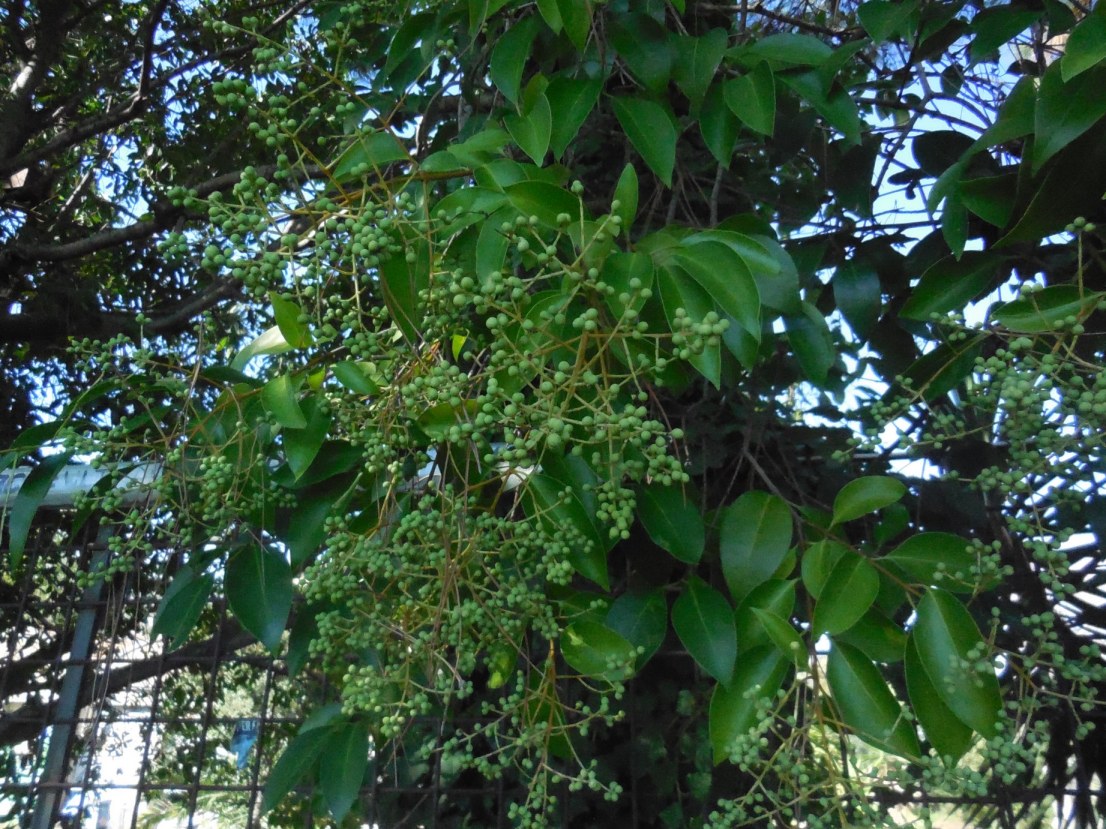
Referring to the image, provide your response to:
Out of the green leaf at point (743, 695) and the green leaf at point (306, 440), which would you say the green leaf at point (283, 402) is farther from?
the green leaf at point (743, 695)

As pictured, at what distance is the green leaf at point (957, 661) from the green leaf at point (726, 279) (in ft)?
1.11

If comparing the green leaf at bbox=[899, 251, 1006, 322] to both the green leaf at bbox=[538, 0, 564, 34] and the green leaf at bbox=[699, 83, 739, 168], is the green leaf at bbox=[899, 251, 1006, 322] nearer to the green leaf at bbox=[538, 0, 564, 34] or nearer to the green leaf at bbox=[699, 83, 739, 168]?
the green leaf at bbox=[699, 83, 739, 168]

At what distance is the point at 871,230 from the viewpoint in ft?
4.82

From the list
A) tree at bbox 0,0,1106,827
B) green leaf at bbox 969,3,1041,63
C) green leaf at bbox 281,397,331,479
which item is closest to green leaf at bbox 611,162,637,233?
tree at bbox 0,0,1106,827

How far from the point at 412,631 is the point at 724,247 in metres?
0.56

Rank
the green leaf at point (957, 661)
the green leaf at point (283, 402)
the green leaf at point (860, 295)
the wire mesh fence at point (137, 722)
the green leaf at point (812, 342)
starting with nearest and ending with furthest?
1. the green leaf at point (957, 661)
2. the green leaf at point (283, 402)
3. the green leaf at point (812, 342)
4. the green leaf at point (860, 295)
5. the wire mesh fence at point (137, 722)

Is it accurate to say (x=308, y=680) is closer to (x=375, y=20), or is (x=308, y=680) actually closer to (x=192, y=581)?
(x=192, y=581)

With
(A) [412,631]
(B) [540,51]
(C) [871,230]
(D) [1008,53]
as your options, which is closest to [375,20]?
(B) [540,51]

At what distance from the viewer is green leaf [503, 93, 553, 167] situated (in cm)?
114

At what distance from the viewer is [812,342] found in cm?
123

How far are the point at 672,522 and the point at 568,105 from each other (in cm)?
55

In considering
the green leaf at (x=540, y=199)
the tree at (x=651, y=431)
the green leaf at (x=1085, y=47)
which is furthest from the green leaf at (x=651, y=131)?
the green leaf at (x=1085, y=47)

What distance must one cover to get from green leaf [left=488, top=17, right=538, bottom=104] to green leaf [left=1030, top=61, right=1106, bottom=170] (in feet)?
2.02

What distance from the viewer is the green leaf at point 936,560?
1.03m
